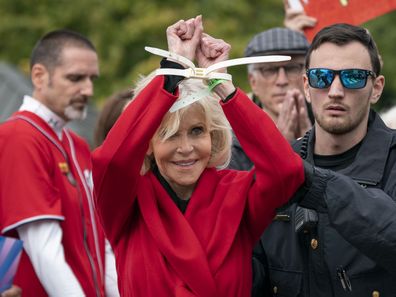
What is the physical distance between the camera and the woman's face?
4.42 m

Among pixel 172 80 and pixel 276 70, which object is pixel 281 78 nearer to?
pixel 276 70

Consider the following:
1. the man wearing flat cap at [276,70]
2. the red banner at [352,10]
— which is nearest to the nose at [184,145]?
the red banner at [352,10]

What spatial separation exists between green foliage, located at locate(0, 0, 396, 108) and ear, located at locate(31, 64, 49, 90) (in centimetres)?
943

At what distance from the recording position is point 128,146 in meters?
4.21


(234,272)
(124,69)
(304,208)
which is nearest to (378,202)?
(304,208)

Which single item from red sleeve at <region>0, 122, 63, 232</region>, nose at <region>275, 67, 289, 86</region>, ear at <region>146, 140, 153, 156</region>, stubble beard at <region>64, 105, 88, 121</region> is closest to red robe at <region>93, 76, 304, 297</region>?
ear at <region>146, 140, 153, 156</region>

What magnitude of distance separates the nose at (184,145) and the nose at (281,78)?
2.19 m

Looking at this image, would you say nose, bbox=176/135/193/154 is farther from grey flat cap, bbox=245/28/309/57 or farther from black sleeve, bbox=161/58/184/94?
grey flat cap, bbox=245/28/309/57

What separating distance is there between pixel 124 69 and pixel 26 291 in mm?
12316

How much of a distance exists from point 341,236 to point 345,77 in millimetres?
654

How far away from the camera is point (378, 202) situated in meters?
4.09

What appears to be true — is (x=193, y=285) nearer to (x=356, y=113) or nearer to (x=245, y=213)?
(x=245, y=213)

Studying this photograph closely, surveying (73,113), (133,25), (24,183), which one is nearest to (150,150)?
(24,183)

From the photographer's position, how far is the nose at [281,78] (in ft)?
21.5
